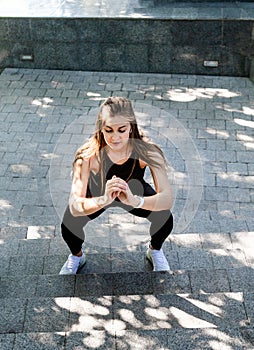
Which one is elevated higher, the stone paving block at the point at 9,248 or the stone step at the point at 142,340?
the stone step at the point at 142,340

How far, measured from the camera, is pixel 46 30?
1055 cm

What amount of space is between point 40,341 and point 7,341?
21 cm

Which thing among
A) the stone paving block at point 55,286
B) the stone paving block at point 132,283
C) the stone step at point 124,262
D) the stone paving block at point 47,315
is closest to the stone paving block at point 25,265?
the stone step at point 124,262

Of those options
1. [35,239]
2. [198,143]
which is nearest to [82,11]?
[198,143]

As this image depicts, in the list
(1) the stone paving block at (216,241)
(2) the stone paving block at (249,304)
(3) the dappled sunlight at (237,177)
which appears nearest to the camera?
(2) the stone paving block at (249,304)

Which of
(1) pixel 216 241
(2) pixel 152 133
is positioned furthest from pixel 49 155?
(1) pixel 216 241

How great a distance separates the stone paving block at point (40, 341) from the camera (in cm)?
344

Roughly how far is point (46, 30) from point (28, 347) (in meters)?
8.16

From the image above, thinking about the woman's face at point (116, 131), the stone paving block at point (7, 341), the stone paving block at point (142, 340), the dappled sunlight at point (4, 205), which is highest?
the woman's face at point (116, 131)

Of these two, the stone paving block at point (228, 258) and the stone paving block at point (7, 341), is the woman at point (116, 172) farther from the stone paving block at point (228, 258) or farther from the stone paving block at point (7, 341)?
the stone paving block at point (7, 341)

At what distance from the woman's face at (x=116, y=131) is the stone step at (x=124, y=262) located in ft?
4.76

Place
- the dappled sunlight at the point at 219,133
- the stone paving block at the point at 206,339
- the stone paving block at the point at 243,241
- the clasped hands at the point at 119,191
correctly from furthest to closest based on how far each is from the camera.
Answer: the dappled sunlight at the point at 219,133
the stone paving block at the point at 243,241
the clasped hands at the point at 119,191
the stone paving block at the point at 206,339

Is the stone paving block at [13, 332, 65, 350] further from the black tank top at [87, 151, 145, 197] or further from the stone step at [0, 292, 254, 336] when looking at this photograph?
the black tank top at [87, 151, 145, 197]

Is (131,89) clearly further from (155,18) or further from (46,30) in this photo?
(46,30)
